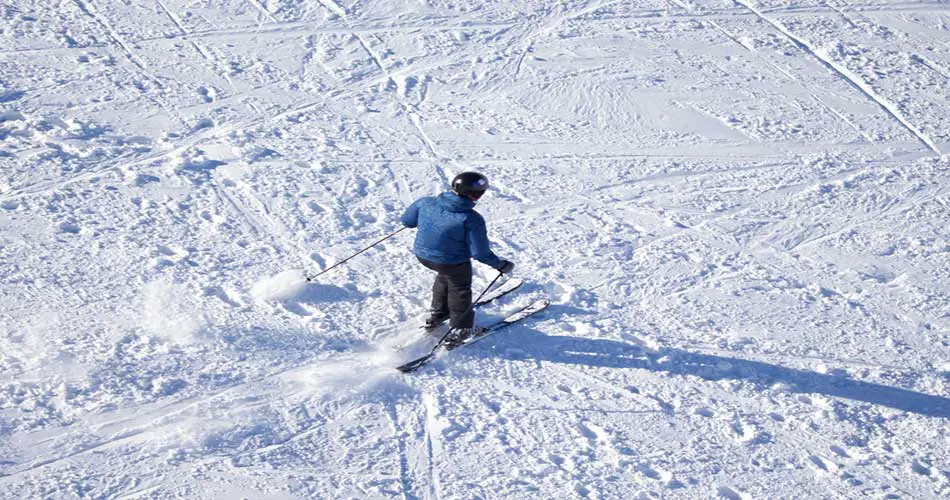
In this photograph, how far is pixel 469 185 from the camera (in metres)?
6.96

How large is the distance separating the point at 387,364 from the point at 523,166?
3.59 m

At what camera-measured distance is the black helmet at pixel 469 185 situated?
695 cm

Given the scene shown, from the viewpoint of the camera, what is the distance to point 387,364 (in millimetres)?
7371

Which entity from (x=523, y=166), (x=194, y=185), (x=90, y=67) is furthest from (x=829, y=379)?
(x=90, y=67)

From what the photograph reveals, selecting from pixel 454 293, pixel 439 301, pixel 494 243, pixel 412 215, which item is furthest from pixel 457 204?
pixel 494 243

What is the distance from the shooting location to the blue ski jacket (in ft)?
23.0

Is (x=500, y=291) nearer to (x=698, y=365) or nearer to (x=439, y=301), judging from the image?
(x=439, y=301)

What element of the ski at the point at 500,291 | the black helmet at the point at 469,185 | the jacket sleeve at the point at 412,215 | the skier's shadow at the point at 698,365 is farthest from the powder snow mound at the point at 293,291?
the black helmet at the point at 469,185

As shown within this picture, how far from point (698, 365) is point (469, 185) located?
85.2 inches

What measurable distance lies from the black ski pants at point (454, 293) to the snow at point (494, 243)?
0.25 metres

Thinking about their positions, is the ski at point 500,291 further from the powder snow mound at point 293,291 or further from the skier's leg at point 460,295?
the powder snow mound at point 293,291

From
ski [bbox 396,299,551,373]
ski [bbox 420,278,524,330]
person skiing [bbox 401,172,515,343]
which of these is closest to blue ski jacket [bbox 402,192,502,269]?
person skiing [bbox 401,172,515,343]

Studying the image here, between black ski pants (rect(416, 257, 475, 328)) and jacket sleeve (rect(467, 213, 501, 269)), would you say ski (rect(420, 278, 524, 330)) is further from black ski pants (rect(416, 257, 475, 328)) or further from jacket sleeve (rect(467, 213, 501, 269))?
jacket sleeve (rect(467, 213, 501, 269))

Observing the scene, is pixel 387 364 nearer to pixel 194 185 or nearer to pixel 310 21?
pixel 194 185
